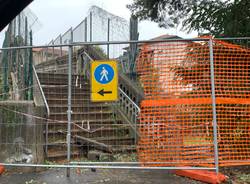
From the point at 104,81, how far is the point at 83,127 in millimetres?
2941

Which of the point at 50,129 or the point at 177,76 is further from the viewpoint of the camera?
the point at 50,129

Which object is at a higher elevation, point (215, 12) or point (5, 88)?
point (215, 12)

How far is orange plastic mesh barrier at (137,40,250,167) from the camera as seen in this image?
17.4ft

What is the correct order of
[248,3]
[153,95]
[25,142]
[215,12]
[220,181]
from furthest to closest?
[215,12], [248,3], [25,142], [153,95], [220,181]

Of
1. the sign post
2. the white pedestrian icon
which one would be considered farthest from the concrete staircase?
the white pedestrian icon

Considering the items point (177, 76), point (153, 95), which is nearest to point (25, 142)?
point (153, 95)

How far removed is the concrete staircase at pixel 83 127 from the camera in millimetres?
7088

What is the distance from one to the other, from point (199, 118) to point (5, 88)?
4714 millimetres

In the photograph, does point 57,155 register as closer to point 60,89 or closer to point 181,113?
point 181,113

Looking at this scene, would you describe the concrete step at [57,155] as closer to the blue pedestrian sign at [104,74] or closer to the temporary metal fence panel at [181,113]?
the temporary metal fence panel at [181,113]

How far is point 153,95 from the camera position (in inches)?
210

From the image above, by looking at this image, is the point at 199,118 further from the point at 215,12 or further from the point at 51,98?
the point at 51,98

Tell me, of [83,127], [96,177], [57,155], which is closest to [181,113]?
[96,177]

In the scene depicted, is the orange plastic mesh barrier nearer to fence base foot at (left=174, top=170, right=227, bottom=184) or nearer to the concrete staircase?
fence base foot at (left=174, top=170, right=227, bottom=184)
